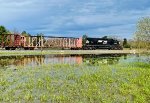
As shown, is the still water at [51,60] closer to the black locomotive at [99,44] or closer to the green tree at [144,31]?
the green tree at [144,31]

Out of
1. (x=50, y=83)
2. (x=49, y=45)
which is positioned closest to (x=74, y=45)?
(x=49, y=45)

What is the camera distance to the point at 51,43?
374 feet

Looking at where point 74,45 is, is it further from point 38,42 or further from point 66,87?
point 66,87

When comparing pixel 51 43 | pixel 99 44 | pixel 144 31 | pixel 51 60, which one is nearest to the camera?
pixel 144 31

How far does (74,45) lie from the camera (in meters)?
117

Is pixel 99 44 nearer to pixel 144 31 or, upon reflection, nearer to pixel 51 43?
pixel 51 43

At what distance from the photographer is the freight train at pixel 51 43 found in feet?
→ 299

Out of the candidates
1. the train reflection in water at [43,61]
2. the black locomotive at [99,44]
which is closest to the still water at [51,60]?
the train reflection in water at [43,61]

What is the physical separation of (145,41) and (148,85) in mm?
21173

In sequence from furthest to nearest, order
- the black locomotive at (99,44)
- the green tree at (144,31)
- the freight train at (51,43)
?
the black locomotive at (99,44) → the freight train at (51,43) → the green tree at (144,31)

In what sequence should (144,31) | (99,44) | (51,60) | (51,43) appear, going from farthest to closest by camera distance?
(99,44), (51,43), (51,60), (144,31)

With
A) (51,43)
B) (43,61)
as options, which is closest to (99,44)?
(51,43)

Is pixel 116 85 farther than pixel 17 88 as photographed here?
Yes

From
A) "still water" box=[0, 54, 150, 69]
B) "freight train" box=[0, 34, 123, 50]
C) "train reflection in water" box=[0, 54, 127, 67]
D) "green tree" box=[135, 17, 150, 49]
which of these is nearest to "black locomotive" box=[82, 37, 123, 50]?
"freight train" box=[0, 34, 123, 50]
